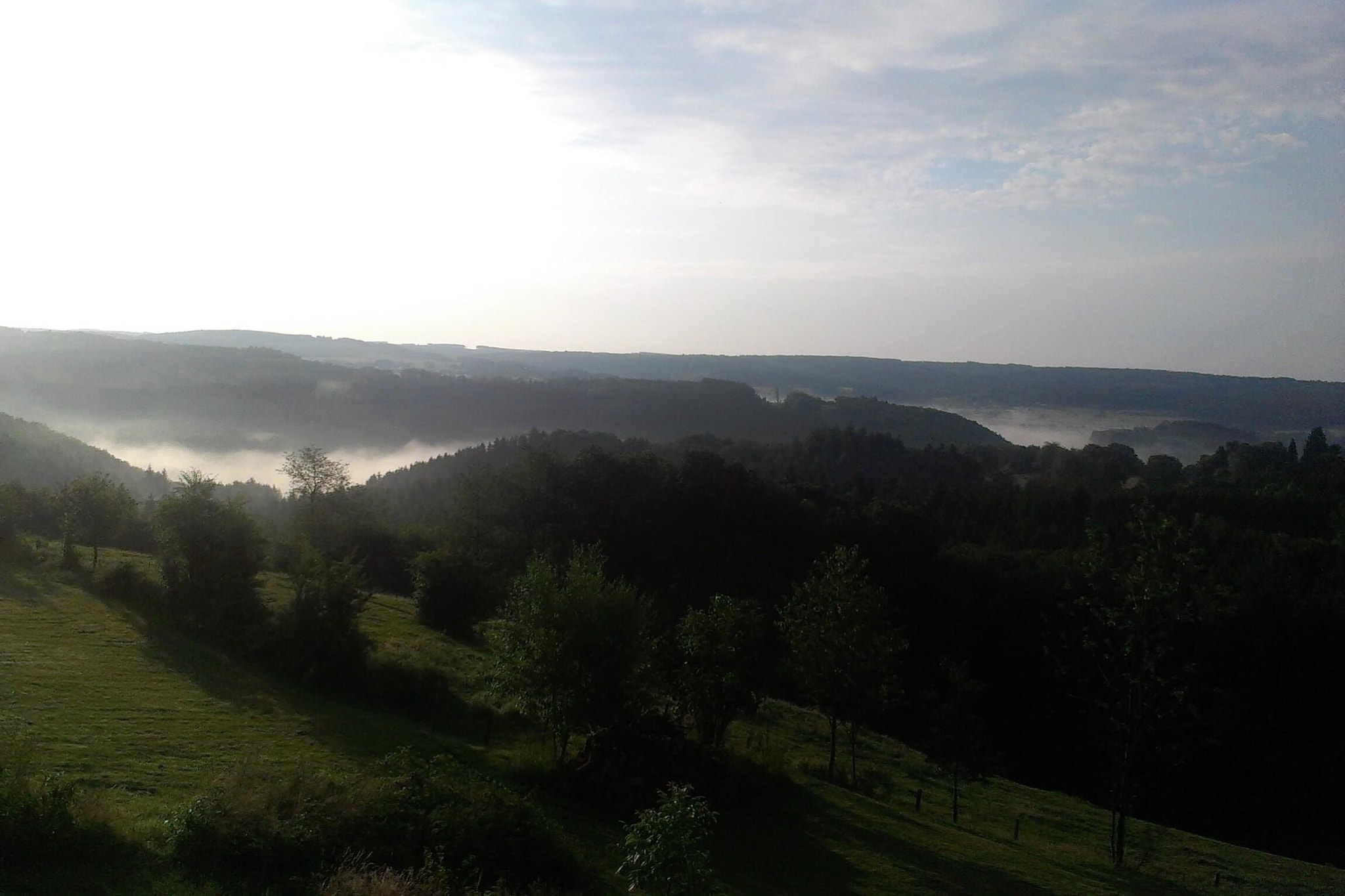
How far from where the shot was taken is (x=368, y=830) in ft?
36.1

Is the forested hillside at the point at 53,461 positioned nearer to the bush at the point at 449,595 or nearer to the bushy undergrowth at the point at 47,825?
the bush at the point at 449,595

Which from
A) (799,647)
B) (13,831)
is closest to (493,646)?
(799,647)

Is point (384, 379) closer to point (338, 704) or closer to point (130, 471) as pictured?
point (130, 471)

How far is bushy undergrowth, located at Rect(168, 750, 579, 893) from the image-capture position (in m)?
10.2

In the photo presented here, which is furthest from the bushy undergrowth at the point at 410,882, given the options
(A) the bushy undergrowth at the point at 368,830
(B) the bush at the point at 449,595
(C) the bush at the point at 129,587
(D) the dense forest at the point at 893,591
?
(B) the bush at the point at 449,595

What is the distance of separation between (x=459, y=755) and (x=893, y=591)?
161 ft

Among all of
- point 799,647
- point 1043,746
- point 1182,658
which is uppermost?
point 799,647

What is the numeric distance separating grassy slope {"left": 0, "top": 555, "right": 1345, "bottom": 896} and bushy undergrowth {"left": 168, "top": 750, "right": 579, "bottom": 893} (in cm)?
107

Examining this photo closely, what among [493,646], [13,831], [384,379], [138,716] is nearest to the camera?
[13,831]

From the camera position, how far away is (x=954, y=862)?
17.7m

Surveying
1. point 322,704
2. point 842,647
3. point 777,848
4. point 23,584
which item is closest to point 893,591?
point 842,647

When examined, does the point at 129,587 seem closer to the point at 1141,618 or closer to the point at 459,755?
the point at 459,755

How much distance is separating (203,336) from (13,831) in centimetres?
19632

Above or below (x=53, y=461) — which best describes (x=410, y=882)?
above
